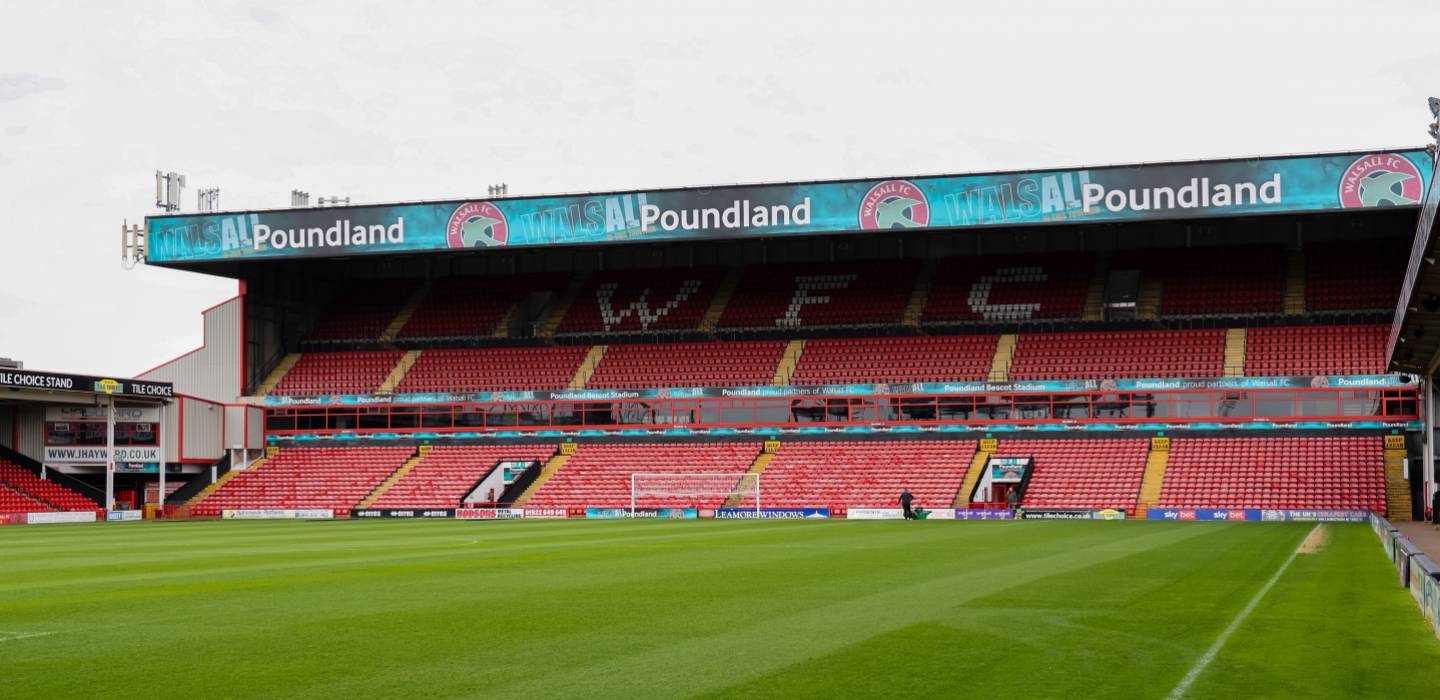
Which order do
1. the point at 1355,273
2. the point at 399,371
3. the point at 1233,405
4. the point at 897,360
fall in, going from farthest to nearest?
the point at 399,371
the point at 897,360
the point at 1355,273
the point at 1233,405

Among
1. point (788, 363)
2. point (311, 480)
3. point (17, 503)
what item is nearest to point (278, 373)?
point (311, 480)

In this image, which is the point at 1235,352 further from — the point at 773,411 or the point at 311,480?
the point at 311,480

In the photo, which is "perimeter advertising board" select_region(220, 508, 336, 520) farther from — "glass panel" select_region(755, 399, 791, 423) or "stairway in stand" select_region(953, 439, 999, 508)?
"stairway in stand" select_region(953, 439, 999, 508)

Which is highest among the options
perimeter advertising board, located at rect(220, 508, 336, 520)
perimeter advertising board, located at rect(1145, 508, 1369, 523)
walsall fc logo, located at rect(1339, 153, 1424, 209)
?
walsall fc logo, located at rect(1339, 153, 1424, 209)

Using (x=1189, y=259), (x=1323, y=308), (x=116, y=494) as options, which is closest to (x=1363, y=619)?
(x=1323, y=308)

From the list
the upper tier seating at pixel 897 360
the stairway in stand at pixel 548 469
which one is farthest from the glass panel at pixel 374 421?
the upper tier seating at pixel 897 360

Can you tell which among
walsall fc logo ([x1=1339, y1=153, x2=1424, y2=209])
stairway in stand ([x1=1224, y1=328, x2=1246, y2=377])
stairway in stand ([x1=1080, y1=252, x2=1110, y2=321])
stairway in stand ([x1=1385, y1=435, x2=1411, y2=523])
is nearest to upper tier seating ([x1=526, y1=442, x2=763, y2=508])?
stairway in stand ([x1=1080, y1=252, x2=1110, y2=321])

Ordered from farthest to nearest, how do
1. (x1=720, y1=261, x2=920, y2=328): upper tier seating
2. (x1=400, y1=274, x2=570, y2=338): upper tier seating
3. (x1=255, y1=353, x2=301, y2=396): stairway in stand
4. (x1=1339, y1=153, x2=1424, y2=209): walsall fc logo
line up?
(x1=400, y1=274, x2=570, y2=338): upper tier seating < (x1=255, y1=353, x2=301, y2=396): stairway in stand < (x1=720, y1=261, x2=920, y2=328): upper tier seating < (x1=1339, y1=153, x2=1424, y2=209): walsall fc logo

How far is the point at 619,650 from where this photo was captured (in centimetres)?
1041

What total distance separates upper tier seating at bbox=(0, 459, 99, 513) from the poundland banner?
36.5 feet

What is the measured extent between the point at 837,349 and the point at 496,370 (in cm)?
1554

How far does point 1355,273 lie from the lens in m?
51.2

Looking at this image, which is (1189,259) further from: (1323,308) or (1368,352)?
(1368,352)

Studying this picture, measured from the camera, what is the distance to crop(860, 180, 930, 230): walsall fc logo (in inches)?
1935
